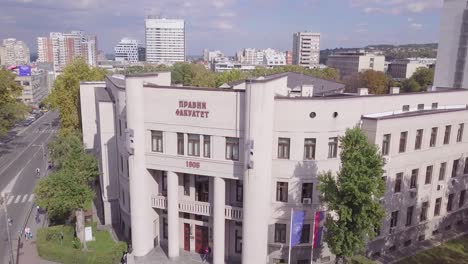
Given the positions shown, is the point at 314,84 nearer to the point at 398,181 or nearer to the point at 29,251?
the point at 398,181

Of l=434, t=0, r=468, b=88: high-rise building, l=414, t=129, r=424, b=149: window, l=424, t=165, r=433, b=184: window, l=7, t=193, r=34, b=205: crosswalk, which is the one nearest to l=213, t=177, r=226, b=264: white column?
l=414, t=129, r=424, b=149: window

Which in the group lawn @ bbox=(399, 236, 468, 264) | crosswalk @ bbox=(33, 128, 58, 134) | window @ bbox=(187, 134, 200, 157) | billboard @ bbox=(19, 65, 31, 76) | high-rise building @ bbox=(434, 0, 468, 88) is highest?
high-rise building @ bbox=(434, 0, 468, 88)

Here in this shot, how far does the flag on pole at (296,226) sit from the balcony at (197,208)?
4.39 metres

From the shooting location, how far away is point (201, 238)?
3331cm

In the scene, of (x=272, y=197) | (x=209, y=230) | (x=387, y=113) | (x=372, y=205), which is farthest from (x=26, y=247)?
(x=387, y=113)

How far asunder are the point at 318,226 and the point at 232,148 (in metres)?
8.92

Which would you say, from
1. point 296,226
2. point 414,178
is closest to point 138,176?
point 296,226

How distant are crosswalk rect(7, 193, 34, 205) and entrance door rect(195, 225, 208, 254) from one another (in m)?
28.8

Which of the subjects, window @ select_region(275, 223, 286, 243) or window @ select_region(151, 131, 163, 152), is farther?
window @ select_region(151, 131, 163, 152)

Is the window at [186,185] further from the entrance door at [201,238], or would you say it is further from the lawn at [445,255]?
the lawn at [445,255]

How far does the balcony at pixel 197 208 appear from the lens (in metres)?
30.0

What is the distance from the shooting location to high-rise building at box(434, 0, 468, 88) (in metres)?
109

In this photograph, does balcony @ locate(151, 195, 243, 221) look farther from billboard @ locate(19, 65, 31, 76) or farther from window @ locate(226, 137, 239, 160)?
billboard @ locate(19, 65, 31, 76)

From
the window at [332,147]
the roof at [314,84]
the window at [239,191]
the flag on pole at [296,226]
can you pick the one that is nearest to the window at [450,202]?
the window at [332,147]
